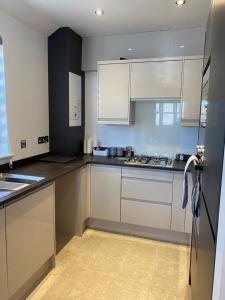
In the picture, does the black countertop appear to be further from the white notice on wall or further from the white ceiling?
the white ceiling

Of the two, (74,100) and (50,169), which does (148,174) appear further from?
(74,100)

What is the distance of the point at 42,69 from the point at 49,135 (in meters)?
0.81

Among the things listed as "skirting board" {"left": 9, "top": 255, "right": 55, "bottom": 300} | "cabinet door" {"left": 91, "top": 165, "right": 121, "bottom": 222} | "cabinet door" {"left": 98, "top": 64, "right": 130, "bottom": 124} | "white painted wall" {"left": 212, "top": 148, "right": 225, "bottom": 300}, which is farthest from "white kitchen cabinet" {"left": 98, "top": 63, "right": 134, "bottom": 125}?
"white painted wall" {"left": 212, "top": 148, "right": 225, "bottom": 300}

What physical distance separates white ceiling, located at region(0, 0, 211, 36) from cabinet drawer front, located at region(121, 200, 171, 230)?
2.03m

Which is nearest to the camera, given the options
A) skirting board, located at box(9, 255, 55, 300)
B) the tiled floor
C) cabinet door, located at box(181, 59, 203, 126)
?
skirting board, located at box(9, 255, 55, 300)

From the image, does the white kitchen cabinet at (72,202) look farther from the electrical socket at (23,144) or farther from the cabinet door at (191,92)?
the cabinet door at (191,92)

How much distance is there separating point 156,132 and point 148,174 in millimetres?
685

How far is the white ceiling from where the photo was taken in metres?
2.25

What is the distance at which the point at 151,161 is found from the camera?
295 cm

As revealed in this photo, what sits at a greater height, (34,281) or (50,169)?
(50,169)

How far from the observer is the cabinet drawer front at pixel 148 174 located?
2695 mm

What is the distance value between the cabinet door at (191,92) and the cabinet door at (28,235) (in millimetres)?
1667

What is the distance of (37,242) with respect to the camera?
2021 millimetres

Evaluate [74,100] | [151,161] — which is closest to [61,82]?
[74,100]
